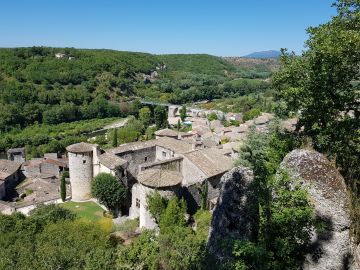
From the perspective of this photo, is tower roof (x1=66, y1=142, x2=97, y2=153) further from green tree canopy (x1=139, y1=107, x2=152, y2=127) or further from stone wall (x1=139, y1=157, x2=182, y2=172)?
green tree canopy (x1=139, y1=107, x2=152, y2=127)

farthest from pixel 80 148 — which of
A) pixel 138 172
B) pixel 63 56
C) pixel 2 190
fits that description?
pixel 63 56

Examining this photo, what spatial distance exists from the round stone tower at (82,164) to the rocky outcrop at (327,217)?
29.1m

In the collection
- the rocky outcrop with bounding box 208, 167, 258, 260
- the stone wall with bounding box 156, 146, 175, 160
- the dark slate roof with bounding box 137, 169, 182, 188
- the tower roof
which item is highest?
the rocky outcrop with bounding box 208, 167, 258, 260

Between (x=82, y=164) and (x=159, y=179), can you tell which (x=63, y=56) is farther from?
(x=159, y=179)

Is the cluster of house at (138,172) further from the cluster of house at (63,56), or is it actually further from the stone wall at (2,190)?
the cluster of house at (63,56)

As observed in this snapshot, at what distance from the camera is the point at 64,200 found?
38.4 metres

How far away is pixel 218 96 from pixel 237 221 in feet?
461

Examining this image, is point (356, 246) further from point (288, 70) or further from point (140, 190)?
point (140, 190)

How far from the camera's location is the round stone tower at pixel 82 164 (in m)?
35.5

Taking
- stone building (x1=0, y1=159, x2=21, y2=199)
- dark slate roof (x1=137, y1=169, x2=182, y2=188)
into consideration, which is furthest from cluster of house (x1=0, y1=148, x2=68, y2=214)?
dark slate roof (x1=137, y1=169, x2=182, y2=188)

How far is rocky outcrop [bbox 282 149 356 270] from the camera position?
827 centimetres

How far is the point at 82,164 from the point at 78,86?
94386mm

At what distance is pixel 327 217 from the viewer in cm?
838

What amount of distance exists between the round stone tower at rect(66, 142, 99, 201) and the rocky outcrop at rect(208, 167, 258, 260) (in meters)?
26.8
